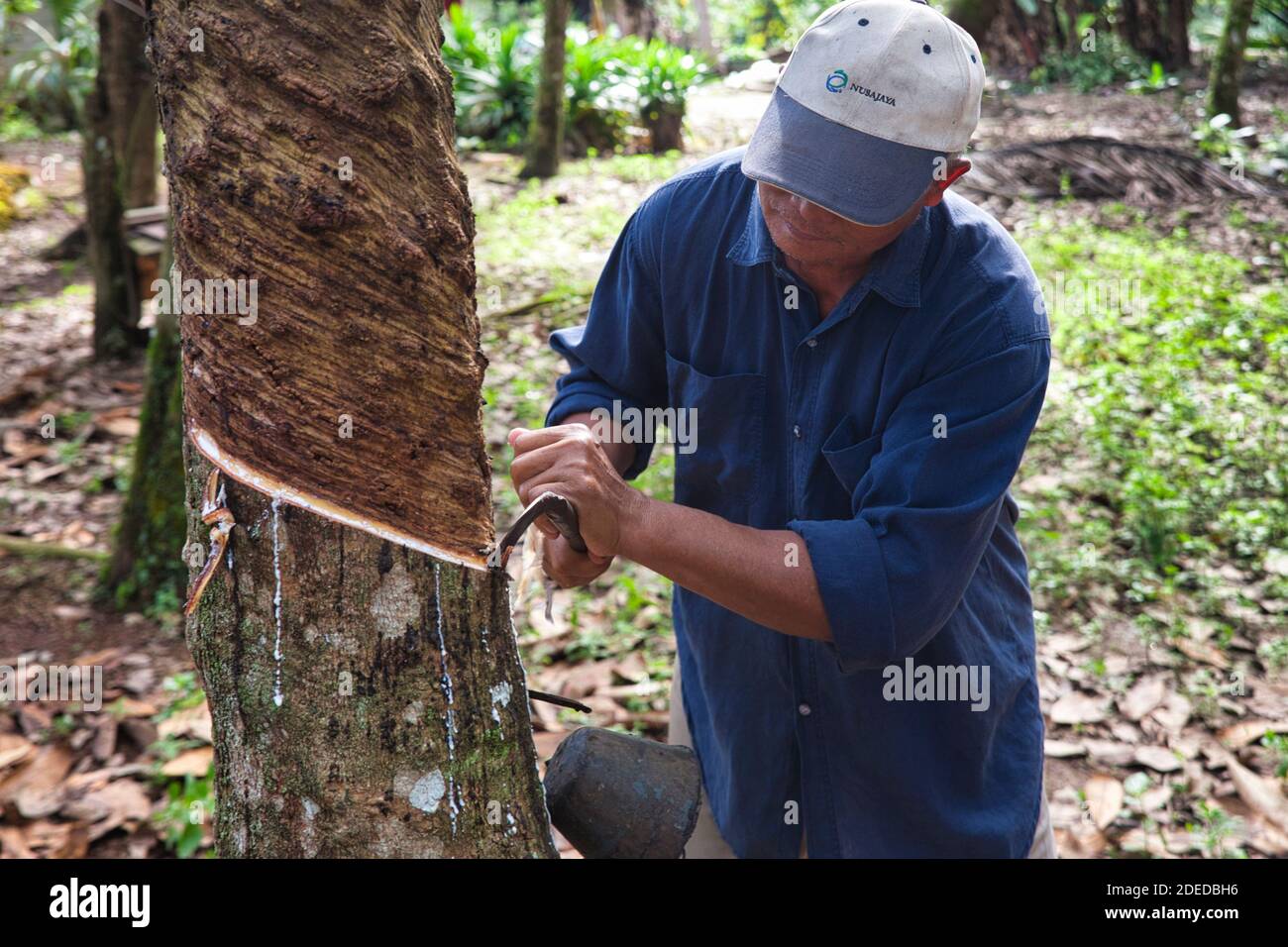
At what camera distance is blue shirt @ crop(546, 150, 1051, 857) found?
1604mm

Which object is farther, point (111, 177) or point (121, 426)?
point (111, 177)

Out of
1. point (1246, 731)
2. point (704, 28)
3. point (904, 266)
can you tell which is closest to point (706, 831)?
point (904, 266)

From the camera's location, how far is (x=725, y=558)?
1.56m

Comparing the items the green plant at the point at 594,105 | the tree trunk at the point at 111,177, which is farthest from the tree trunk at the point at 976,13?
the tree trunk at the point at 111,177

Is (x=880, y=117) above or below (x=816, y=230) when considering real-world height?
above

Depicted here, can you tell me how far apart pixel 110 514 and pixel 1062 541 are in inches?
163

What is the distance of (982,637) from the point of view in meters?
1.92

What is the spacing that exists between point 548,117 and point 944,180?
8.44 m

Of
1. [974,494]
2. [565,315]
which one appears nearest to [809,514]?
[974,494]

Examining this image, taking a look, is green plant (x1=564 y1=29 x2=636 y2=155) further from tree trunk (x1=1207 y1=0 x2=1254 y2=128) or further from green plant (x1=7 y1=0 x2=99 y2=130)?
green plant (x1=7 y1=0 x2=99 y2=130)

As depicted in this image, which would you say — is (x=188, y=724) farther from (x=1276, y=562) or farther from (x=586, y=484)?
Result: (x=1276, y=562)

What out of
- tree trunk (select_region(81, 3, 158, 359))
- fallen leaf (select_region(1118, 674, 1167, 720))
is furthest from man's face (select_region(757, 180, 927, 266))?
tree trunk (select_region(81, 3, 158, 359))

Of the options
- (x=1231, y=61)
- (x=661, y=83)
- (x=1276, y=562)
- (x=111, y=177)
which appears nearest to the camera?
(x=1276, y=562)

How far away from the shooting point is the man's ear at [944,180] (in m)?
1.69
